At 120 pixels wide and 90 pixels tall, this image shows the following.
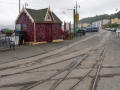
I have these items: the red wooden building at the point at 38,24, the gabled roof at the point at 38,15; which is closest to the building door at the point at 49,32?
the red wooden building at the point at 38,24

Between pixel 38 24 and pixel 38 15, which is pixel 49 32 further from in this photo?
pixel 38 15

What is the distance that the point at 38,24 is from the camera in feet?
67.7

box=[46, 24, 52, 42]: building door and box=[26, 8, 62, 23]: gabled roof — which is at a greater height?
box=[26, 8, 62, 23]: gabled roof

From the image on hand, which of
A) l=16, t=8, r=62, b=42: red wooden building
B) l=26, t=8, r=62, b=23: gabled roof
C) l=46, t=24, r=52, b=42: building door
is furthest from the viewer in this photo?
l=46, t=24, r=52, b=42: building door

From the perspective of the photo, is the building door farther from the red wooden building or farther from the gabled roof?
the gabled roof

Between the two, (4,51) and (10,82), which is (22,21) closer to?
(4,51)

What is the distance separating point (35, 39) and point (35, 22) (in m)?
2.18

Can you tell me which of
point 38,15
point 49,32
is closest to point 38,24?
point 38,15

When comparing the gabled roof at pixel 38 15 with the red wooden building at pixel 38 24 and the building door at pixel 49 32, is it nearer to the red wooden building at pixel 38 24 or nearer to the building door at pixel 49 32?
the red wooden building at pixel 38 24

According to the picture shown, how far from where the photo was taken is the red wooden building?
20286 mm

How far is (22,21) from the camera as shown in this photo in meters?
21.5

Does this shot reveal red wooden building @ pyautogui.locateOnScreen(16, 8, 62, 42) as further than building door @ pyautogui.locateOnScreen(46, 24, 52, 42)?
No

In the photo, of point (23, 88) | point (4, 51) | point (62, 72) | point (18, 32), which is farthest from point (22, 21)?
point (23, 88)

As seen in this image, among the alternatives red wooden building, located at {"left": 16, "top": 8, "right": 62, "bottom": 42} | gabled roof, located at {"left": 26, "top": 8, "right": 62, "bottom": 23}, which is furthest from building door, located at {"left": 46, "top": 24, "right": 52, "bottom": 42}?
gabled roof, located at {"left": 26, "top": 8, "right": 62, "bottom": 23}
